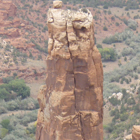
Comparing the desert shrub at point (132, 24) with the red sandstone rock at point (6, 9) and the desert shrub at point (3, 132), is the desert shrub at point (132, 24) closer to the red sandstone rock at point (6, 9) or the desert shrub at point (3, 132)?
the red sandstone rock at point (6, 9)

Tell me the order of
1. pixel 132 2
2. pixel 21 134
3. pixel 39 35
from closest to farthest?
pixel 21 134 → pixel 39 35 → pixel 132 2

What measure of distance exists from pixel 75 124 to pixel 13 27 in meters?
60.5

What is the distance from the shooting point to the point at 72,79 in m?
19.9

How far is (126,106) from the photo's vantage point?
144 ft

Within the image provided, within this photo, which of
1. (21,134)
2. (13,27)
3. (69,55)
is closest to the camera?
(69,55)

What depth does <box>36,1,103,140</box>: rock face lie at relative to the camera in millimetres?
19594

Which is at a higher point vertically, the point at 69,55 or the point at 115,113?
the point at 69,55

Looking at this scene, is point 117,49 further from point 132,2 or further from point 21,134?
point 21,134

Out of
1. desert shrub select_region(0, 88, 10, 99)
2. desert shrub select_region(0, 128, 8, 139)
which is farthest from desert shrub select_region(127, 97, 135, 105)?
desert shrub select_region(0, 88, 10, 99)

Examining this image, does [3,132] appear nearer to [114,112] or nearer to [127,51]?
[114,112]

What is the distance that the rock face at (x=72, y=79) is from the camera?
19594 millimetres

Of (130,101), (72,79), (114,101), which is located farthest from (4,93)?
(72,79)

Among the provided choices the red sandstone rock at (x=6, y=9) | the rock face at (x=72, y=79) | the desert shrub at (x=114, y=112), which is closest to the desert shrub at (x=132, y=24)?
the red sandstone rock at (x=6, y=9)

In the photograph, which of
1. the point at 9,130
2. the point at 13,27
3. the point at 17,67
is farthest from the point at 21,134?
the point at 13,27
